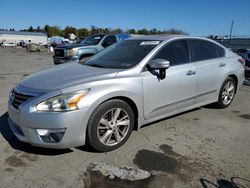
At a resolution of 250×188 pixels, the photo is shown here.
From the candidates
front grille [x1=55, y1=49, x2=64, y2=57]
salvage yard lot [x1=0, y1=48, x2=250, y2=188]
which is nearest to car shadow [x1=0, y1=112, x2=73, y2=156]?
salvage yard lot [x1=0, y1=48, x2=250, y2=188]

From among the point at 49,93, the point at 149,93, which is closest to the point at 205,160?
the point at 149,93

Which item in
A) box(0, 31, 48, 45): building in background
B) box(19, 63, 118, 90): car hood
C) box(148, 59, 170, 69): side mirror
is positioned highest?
box(148, 59, 170, 69): side mirror

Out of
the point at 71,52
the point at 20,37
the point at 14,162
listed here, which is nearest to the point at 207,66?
the point at 14,162

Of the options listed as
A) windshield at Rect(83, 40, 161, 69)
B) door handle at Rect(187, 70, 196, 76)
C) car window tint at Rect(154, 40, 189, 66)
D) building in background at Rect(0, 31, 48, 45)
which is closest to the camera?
windshield at Rect(83, 40, 161, 69)

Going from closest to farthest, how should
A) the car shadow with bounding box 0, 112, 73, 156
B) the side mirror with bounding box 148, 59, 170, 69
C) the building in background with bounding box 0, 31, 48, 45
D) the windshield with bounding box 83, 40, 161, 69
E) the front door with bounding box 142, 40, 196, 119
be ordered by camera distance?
the car shadow with bounding box 0, 112, 73, 156 → the side mirror with bounding box 148, 59, 170, 69 → the front door with bounding box 142, 40, 196, 119 → the windshield with bounding box 83, 40, 161, 69 → the building in background with bounding box 0, 31, 48, 45

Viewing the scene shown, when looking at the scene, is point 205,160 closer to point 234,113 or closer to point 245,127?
point 245,127

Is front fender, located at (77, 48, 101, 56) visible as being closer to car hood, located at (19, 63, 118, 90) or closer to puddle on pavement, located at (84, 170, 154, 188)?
car hood, located at (19, 63, 118, 90)

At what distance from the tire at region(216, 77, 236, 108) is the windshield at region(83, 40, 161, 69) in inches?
76.8

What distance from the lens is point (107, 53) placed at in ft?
14.8

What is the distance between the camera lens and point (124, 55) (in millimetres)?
4121

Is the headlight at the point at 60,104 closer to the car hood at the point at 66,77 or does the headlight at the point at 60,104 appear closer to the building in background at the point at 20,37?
the car hood at the point at 66,77

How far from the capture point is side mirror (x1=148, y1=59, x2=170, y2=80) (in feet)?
11.5

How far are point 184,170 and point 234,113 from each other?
2739mm

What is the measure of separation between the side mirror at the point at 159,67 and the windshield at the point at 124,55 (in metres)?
0.24
